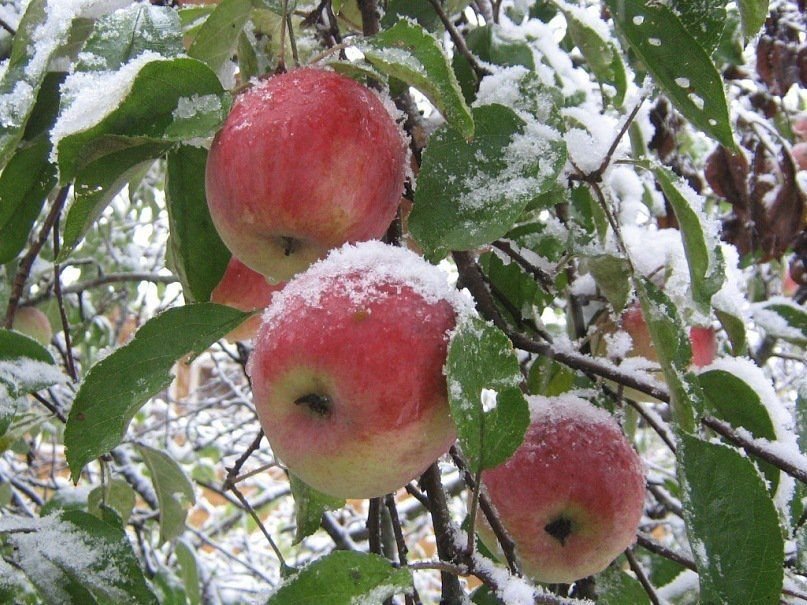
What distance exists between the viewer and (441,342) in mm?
552

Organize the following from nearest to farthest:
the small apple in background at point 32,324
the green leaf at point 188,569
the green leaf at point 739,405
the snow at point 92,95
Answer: the snow at point 92,95, the green leaf at point 739,405, the green leaf at point 188,569, the small apple in background at point 32,324

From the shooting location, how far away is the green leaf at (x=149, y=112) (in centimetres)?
51

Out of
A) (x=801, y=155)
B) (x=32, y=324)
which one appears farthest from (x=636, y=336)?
(x=32, y=324)

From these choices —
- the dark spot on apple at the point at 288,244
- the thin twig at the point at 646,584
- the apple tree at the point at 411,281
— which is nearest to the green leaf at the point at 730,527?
the apple tree at the point at 411,281

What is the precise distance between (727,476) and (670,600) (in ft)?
1.61

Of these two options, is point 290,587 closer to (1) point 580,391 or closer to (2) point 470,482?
(2) point 470,482

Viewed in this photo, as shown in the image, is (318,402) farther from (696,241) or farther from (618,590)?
(618,590)

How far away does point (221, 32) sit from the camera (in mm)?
691

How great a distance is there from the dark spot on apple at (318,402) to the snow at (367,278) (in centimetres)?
6

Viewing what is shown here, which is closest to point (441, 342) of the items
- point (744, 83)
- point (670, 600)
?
point (670, 600)

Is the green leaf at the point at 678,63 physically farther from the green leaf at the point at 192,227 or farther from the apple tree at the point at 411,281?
the green leaf at the point at 192,227

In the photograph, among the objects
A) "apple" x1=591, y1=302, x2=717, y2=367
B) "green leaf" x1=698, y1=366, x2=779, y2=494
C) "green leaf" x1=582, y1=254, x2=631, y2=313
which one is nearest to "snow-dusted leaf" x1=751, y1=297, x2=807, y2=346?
"apple" x1=591, y1=302, x2=717, y2=367

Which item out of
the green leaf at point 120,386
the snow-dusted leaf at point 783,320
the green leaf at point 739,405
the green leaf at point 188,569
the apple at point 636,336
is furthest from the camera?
the green leaf at point 188,569

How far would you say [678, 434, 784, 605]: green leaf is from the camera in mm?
571
